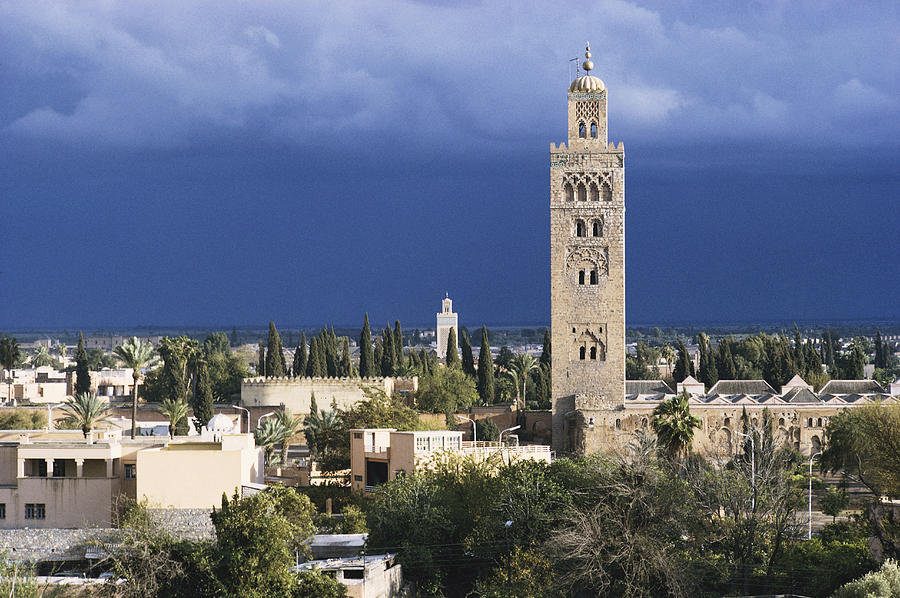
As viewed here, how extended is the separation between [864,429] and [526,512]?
18655mm

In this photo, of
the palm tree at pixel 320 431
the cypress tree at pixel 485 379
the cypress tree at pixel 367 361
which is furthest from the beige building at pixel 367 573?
the cypress tree at pixel 367 361

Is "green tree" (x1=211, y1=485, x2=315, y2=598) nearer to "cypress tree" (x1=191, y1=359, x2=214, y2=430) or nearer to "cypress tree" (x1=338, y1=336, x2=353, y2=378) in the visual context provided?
"cypress tree" (x1=191, y1=359, x2=214, y2=430)

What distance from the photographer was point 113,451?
4038 cm

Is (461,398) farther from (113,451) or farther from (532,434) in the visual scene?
(113,451)

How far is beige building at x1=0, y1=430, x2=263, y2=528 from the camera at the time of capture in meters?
39.4

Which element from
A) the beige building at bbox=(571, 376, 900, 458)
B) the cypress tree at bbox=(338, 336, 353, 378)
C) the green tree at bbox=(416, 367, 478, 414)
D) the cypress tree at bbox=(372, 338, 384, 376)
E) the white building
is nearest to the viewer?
the beige building at bbox=(571, 376, 900, 458)

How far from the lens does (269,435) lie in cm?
5416

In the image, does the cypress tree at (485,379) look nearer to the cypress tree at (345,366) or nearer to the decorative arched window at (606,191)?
the cypress tree at (345,366)

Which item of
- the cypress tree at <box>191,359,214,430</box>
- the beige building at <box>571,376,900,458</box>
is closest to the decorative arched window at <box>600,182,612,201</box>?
the beige building at <box>571,376,900,458</box>

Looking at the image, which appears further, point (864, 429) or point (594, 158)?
point (594, 158)

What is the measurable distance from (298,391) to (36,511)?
36674mm

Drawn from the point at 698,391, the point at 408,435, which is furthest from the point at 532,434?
the point at 408,435

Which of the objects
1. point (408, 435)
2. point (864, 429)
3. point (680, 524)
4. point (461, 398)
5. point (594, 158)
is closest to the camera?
point (680, 524)

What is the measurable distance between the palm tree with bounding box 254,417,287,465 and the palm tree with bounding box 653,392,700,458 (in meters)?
15.7
